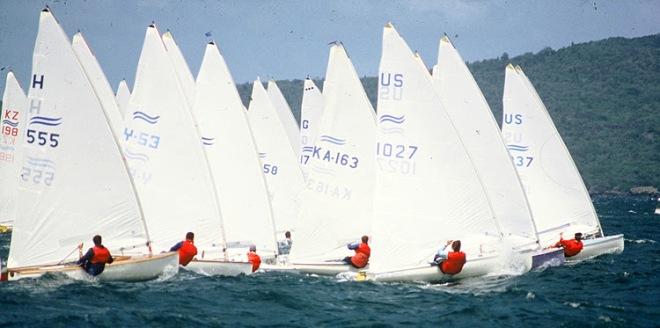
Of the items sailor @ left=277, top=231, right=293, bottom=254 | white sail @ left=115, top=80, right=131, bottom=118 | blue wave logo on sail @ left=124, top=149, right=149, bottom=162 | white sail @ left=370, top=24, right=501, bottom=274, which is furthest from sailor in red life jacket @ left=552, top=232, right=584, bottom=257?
white sail @ left=115, top=80, right=131, bottom=118

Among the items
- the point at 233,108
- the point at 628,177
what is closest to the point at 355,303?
the point at 233,108

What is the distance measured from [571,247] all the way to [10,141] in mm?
27653

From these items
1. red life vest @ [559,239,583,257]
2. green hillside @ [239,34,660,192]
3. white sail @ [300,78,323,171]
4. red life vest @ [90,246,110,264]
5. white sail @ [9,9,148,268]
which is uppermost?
green hillside @ [239,34,660,192]

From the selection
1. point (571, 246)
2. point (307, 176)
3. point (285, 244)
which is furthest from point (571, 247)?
point (285, 244)

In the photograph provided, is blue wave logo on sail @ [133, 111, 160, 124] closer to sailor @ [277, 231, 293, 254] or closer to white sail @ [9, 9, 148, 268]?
white sail @ [9, 9, 148, 268]

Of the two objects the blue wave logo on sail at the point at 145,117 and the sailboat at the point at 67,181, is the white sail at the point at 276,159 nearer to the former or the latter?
the blue wave logo on sail at the point at 145,117

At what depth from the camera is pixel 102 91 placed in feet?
102

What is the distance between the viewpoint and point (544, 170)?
31.0 metres

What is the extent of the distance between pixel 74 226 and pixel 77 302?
3834 mm

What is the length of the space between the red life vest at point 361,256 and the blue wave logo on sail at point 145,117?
22.0 ft

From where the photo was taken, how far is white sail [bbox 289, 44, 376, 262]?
2583 centimetres

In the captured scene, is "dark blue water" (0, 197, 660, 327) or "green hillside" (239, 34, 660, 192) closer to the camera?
"dark blue water" (0, 197, 660, 327)

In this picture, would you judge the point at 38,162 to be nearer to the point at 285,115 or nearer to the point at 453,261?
the point at 453,261

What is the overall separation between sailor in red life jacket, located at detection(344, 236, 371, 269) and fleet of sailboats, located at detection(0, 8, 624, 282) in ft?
0.73
